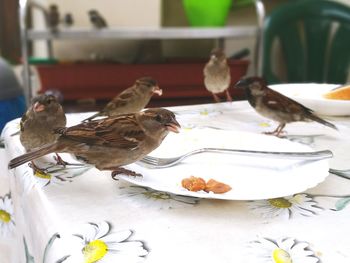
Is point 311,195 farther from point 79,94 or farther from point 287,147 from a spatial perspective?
point 79,94

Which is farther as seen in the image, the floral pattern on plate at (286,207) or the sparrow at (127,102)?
the sparrow at (127,102)

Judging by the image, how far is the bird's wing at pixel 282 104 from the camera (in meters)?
0.81

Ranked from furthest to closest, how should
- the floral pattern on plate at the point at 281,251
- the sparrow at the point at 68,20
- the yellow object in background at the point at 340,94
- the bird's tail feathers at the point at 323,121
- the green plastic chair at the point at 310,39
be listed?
the sparrow at the point at 68,20 < the green plastic chair at the point at 310,39 < the yellow object in background at the point at 340,94 < the bird's tail feathers at the point at 323,121 < the floral pattern on plate at the point at 281,251

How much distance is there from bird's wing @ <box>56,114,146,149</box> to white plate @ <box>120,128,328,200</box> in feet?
0.13

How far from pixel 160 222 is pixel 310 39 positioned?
205 cm

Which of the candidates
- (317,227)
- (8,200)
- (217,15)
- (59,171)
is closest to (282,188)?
(317,227)

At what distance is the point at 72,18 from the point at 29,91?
748 millimetres

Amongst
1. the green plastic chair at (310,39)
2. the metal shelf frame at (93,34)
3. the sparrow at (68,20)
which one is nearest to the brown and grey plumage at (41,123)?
the metal shelf frame at (93,34)

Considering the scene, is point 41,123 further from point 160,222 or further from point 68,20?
point 68,20

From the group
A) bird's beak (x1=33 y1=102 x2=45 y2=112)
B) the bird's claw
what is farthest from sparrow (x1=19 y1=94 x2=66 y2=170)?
the bird's claw

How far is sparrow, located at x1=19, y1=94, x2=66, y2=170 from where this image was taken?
640mm

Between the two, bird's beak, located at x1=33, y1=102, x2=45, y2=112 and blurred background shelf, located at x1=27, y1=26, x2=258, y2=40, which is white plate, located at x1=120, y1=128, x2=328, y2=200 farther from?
blurred background shelf, located at x1=27, y1=26, x2=258, y2=40

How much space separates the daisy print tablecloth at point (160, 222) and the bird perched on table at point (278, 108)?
226mm

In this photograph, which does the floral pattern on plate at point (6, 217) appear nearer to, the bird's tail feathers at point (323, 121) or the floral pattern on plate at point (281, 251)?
the floral pattern on plate at point (281, 251)
